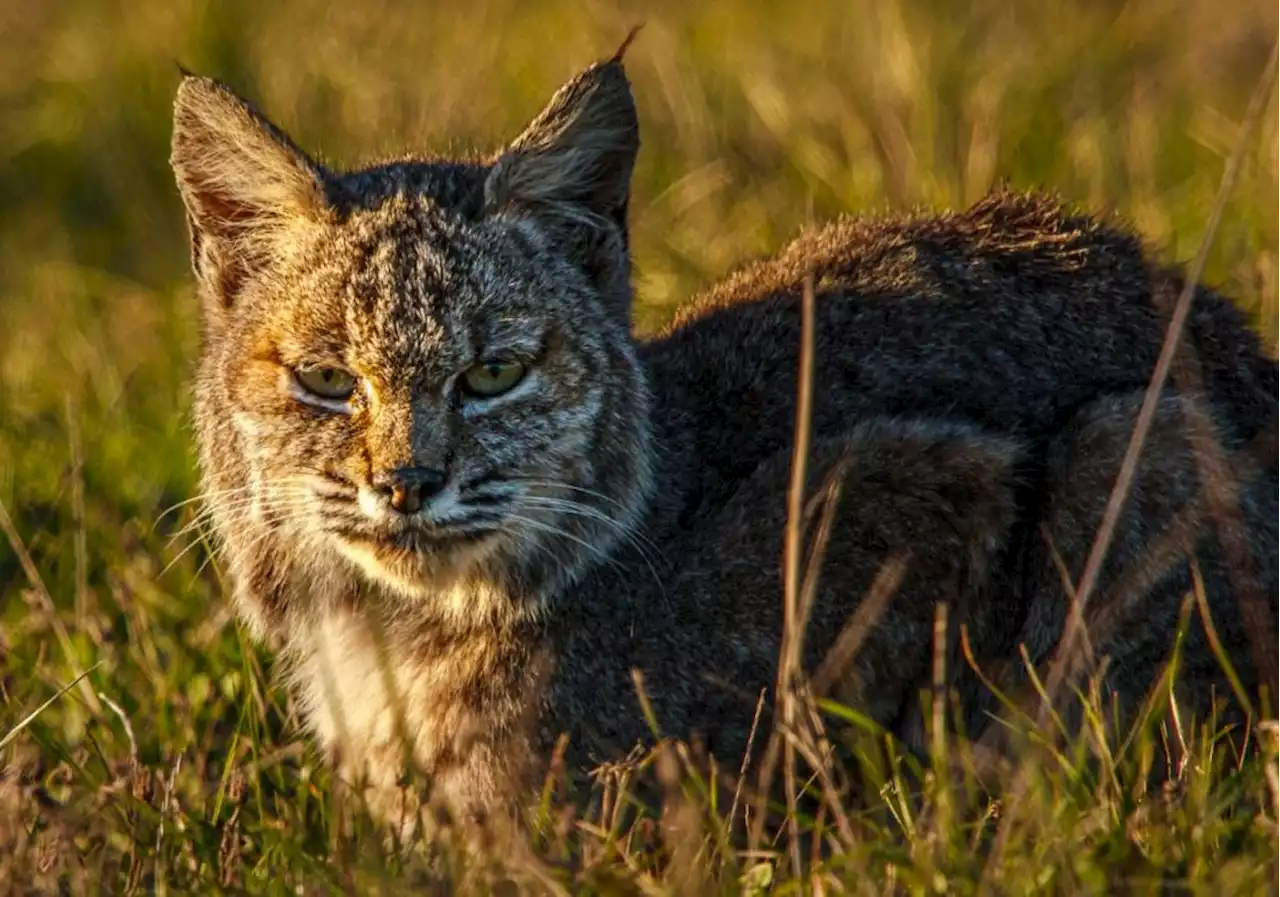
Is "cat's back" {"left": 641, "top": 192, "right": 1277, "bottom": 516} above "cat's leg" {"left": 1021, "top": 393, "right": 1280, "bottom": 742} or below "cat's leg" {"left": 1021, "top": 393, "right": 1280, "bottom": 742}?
above

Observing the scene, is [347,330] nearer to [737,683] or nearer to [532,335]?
[532,335]

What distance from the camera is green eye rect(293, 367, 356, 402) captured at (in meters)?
5.17

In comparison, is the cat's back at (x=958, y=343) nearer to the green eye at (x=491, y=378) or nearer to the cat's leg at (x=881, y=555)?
the cat's leg at (x=881, y=555)

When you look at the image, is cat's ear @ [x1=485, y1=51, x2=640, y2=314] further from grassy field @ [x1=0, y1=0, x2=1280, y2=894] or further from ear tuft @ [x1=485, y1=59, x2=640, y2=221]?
Result: grassy field @ [x1=0, y1=0, x2=1280, y2=894]

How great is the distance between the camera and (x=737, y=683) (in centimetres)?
541

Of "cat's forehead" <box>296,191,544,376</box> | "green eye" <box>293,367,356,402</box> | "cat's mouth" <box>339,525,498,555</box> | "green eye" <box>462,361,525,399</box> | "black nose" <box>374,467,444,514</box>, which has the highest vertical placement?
"cat's forehead" <box>296,191,544,376</box>

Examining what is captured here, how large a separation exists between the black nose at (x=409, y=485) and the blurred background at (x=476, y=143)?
153cm

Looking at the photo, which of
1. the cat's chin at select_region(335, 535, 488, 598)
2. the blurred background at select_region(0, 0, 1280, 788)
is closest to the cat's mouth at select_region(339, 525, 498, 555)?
the cat's chin at select_region(335, 535, 488, 598)

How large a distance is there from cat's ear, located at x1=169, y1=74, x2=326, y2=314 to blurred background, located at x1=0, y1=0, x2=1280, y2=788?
116 cm

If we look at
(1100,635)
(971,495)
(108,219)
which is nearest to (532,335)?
(971,495)

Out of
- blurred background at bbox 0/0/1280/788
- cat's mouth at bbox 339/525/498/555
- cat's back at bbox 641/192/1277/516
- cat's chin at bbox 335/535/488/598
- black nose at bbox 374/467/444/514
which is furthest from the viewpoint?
blurred background at bbox 0/0/1280/788

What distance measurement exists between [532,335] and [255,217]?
2.97 feet

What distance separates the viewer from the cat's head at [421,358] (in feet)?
16.7

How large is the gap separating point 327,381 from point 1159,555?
2.22 m
